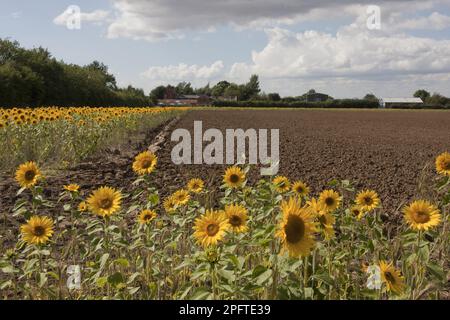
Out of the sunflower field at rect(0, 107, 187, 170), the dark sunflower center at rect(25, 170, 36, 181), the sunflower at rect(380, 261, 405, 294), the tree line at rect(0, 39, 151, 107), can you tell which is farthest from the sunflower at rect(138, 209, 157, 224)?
the tree line at rect(0, 39, 151, 107)

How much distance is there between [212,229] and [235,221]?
0.81 ft

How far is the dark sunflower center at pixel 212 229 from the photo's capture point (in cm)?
245

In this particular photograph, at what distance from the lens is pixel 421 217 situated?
2719 mm

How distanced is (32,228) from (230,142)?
11748 millimetres

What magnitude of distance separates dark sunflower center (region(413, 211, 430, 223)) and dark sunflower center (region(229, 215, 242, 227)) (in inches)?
37.3

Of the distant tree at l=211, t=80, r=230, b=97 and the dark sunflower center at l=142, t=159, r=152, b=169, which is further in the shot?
the distant tree at l=211, t=80, r=230, b=97

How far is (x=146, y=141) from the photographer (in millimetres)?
14875

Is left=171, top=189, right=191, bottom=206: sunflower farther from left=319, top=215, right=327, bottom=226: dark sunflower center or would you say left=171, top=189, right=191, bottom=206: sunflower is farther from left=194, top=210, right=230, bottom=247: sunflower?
left=319, top=215, right=327, bottom=226: dark sunflower center

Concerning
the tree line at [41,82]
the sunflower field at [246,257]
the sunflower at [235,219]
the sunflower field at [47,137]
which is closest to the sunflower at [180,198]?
the sunflower field at [246,257]

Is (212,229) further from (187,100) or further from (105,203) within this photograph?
(187,100)

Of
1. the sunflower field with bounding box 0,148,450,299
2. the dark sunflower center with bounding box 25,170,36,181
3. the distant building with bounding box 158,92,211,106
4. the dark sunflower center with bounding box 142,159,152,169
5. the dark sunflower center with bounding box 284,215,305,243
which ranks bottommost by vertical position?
the sunflower field with bounding box 0,148,450,299

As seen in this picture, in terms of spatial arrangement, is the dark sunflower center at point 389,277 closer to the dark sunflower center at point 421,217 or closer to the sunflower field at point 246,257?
the sunflower field at point 246,257

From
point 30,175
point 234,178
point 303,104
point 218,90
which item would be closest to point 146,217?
point 234,178

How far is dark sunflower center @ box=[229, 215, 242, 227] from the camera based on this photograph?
8.71ft
